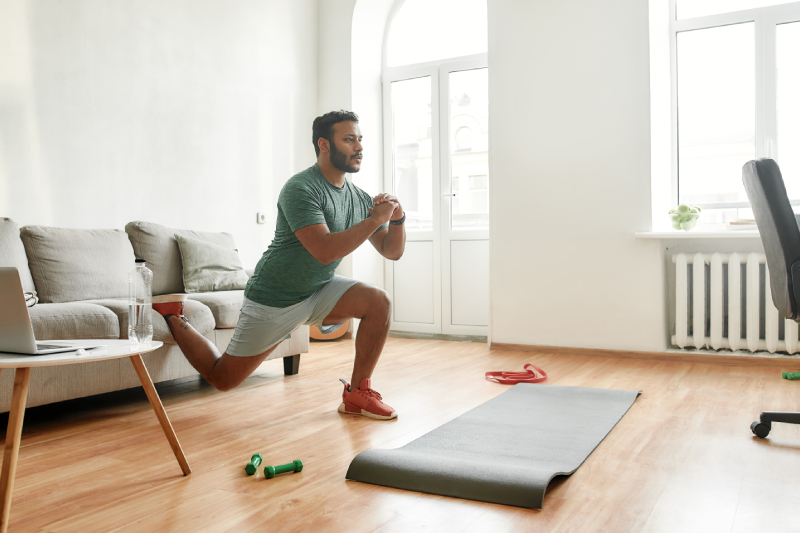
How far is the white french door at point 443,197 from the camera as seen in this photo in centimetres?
475

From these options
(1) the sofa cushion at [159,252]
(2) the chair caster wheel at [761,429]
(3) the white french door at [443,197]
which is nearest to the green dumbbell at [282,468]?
(2) the chair caster wheel at [761,429]

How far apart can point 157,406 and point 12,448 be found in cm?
41


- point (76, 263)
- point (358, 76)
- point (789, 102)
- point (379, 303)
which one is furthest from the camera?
point (358, 76)

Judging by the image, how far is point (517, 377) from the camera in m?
3.12

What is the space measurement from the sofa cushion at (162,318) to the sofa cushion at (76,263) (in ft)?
0.66

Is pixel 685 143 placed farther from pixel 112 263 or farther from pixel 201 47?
pixel 112 263

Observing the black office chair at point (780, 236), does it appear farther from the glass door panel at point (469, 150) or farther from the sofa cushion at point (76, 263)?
the glass door panel at point (469, 150)

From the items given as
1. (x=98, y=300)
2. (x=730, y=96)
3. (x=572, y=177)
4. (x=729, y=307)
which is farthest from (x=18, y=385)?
(x=730, y=96)

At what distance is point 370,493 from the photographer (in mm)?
1604

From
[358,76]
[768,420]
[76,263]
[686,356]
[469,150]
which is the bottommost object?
[686,356]

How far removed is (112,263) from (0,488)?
68.9 inches

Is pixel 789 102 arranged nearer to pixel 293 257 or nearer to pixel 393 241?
pixel 393 241

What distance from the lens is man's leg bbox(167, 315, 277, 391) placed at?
235 centimetres

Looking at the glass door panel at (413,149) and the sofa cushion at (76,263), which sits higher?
the glass door panel at (413,149)
